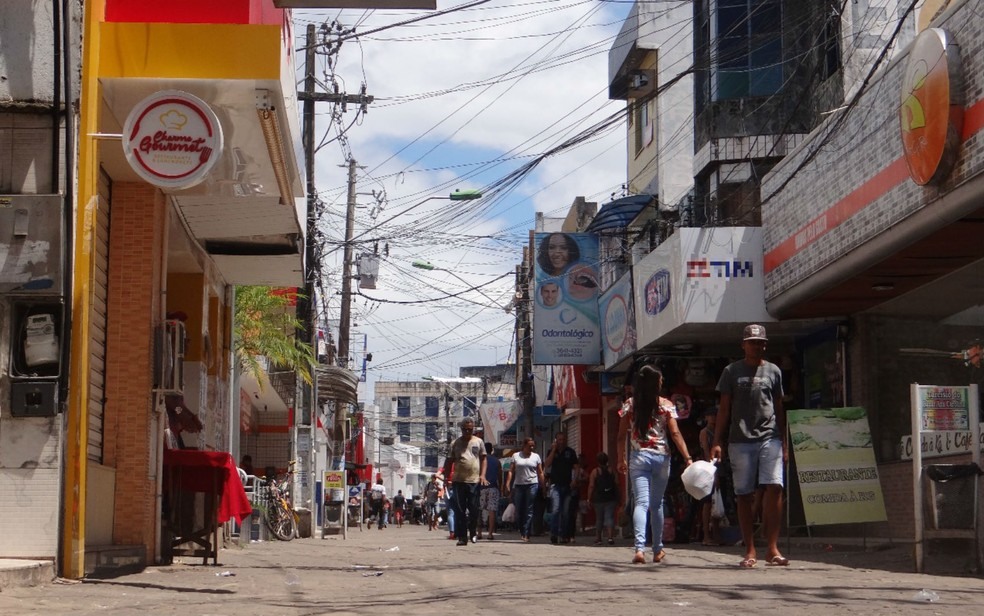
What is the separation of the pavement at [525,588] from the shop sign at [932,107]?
3528 millimetres

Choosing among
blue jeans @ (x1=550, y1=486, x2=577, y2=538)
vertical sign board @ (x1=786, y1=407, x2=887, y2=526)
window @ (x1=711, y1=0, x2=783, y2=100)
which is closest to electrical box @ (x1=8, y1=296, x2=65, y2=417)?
vertical sign board @ (x1=786, y1=407, x2=887, y2=526)

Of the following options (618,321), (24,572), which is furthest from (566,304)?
(24,572)

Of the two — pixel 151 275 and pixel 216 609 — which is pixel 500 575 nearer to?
pixel 216 609

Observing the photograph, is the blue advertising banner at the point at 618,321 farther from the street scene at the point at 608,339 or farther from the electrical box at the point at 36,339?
the electrical box at the point at 36,339

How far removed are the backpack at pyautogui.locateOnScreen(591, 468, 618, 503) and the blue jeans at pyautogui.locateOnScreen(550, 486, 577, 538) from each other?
0.85 metres

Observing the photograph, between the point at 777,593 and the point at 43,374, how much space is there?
5.22 m

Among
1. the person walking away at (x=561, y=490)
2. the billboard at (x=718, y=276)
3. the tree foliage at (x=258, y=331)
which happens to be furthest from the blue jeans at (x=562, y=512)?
the tree foliage at (x=258, y=331)

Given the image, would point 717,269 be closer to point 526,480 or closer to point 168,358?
point 526,480

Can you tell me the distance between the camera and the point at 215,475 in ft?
41.2

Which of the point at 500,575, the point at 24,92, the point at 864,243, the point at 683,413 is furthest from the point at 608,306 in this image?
the point at 24,92

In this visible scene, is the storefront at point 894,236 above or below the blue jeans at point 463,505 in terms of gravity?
above

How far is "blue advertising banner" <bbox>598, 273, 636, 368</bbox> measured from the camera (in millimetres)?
23250

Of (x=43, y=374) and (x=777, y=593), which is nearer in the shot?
(x=777, y=593)

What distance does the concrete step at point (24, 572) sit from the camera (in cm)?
807
